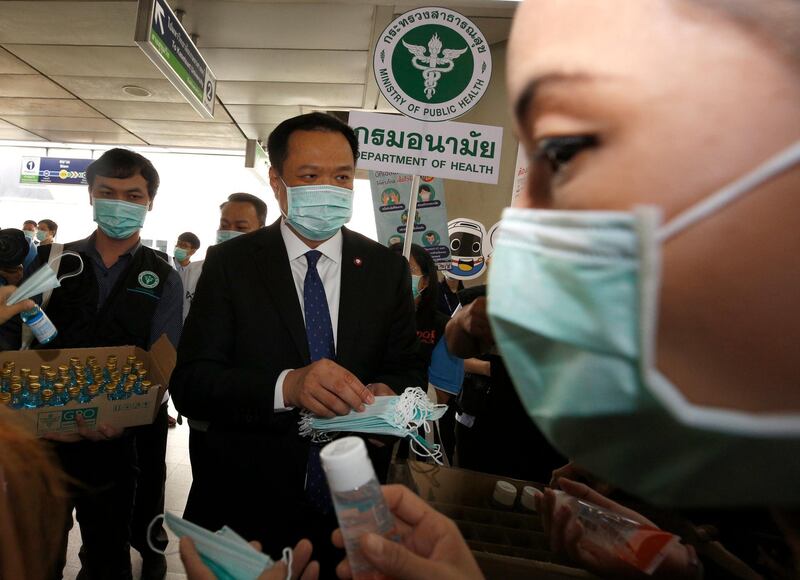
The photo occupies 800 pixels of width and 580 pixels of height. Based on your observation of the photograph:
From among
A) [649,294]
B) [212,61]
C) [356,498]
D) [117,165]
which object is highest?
[212,61]

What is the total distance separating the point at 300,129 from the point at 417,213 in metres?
1.99

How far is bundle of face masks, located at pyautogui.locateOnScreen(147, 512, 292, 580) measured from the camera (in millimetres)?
795

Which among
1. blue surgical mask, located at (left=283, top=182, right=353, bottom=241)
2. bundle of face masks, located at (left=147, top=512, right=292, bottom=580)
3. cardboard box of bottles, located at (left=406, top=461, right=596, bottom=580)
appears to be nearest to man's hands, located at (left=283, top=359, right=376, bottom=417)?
cardboard box of bottles, located at (left=406, top=461, right=596, bottom=580)

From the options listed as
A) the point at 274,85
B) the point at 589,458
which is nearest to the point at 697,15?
the point at 589,458

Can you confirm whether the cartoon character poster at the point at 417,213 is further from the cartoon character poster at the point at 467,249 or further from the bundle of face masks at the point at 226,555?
the bundle of face masks at the point at 226,555

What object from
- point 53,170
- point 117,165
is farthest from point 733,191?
point 53,170

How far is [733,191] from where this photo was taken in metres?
0.36

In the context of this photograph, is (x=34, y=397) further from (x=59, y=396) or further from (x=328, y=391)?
(x=328, y=391)

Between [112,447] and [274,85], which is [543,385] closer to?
[112,447]

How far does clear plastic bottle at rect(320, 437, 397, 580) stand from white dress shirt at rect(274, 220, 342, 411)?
2.93ft

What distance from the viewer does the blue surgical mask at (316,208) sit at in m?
1.62

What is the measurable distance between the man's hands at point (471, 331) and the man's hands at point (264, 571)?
0.61m

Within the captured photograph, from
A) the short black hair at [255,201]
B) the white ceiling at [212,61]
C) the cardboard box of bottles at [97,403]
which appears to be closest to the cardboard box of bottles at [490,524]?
the cardboard box of bottles at [97,403]

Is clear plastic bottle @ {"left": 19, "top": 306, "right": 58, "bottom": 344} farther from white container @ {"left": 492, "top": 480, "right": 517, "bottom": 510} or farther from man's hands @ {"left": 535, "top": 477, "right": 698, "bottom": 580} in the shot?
man's hands @ {"left": 535, "top": 477, "right": 698, "bottom": 580}
